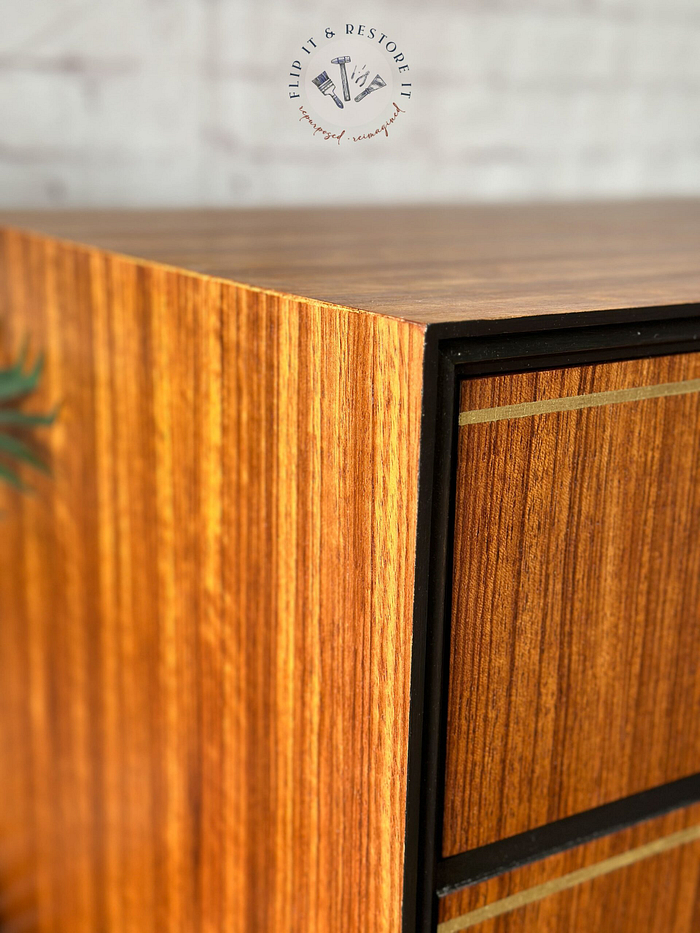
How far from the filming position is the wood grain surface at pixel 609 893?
0.53 meters

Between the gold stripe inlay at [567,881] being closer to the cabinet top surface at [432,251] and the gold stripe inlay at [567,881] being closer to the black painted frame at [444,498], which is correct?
the black painted frame at [444,498]

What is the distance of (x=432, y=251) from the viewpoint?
0.72 meters

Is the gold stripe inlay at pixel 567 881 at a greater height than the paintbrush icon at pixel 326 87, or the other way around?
the paintbrush icon at pixel 326 87

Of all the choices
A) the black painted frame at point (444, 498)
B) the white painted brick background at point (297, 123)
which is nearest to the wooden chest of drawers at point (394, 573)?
the black painted frame at point (444, 498)

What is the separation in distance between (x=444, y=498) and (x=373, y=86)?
0.23 metres

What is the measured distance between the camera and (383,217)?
101 cm

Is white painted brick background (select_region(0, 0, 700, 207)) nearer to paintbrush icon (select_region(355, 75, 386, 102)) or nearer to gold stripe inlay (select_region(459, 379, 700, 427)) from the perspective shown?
paintbrush icon (select_region(355, 75, 386, 102))

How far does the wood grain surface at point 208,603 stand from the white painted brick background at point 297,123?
0.85 feet

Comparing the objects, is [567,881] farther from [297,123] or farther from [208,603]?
[297,123]

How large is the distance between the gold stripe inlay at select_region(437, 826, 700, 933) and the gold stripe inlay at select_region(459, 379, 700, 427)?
254 mm

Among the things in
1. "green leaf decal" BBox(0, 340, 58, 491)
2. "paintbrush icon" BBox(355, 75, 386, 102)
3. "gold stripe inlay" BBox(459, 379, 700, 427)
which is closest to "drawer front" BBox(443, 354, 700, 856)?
"gold stripe inlay" BBox(459, 379, 700, 427)

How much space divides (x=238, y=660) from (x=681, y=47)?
116 cm

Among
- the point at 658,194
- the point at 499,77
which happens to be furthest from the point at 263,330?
the point at 658,194

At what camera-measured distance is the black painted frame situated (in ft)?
1.39
